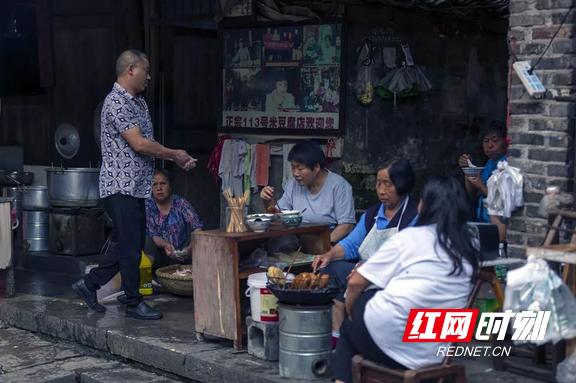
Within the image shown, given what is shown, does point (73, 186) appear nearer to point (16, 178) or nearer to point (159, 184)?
point (159, 184)

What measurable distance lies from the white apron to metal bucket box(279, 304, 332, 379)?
50cm

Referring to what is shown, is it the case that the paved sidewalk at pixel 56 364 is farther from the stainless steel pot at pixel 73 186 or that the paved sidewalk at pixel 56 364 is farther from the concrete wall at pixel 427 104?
the concrete wall at pixel 427 104

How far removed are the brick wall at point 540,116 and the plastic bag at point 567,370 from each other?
1.14 metres

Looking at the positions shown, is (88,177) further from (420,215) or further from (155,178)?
(420,215)

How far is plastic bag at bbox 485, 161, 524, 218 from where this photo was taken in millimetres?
6145

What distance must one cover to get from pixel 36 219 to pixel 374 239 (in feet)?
18.1

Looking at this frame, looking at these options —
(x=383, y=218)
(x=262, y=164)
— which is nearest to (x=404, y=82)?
(x=262, y=164)

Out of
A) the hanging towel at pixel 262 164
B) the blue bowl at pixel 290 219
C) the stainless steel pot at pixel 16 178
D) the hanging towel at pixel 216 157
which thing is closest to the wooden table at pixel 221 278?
the blue bowl at pixel 290 219

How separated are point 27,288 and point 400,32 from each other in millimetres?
4657

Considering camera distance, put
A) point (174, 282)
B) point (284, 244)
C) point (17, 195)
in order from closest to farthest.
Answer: point (284, 244) → point (174, 282) → point (17, 195)

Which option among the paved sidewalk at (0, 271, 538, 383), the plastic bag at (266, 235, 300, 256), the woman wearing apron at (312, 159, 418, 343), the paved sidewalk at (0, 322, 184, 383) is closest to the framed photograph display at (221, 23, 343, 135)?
the plastic bag at (266, 235, 300, 256)

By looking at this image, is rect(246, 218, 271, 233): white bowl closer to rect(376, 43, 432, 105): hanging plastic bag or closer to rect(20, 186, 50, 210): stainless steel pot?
rect(376, 43, 432, 105): hanging plastic bag

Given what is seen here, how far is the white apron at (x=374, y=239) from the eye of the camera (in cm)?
605

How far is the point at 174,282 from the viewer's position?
27.5 ft
